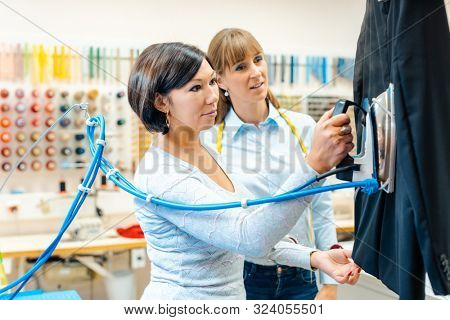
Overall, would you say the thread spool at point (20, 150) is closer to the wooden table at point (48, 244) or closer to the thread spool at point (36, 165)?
the thread spool at point (36, 165)

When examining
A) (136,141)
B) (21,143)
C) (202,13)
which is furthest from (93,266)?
(202,13)

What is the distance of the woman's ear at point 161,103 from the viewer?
65cm

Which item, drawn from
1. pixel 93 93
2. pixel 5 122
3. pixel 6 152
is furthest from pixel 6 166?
pixel 93 93

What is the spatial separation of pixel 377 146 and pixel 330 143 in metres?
0.08

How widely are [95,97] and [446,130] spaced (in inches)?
33.5

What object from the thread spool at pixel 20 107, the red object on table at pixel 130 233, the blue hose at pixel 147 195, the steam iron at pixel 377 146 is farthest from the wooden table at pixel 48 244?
the steam iron at pixel 377 146

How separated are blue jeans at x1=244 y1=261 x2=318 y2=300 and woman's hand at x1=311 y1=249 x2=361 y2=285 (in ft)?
0.43

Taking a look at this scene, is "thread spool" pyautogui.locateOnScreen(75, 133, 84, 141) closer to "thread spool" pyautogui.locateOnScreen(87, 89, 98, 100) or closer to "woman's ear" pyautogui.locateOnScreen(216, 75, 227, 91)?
"thread spool" pyautogui.locateOnScreen(87, 89, 98, 100)

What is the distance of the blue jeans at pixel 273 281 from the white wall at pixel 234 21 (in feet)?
1.38

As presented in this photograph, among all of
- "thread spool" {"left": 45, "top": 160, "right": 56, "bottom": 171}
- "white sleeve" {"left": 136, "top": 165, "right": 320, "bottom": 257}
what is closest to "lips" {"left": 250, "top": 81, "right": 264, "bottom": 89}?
"white sleeve" {"left": 136, "top": 165, "right": 320, "bottom": 257}

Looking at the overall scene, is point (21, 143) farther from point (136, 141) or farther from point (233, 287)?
point (233, 287)

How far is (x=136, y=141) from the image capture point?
3.07 ft

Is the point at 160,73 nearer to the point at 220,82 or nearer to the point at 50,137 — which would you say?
the point at 220,82

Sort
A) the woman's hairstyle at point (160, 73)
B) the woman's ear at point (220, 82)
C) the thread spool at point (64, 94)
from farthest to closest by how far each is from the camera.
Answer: the thread spool at point (64, 94) → the woman's ear at point (220, 82) → the woman's hairstyle at point (160, 73)
